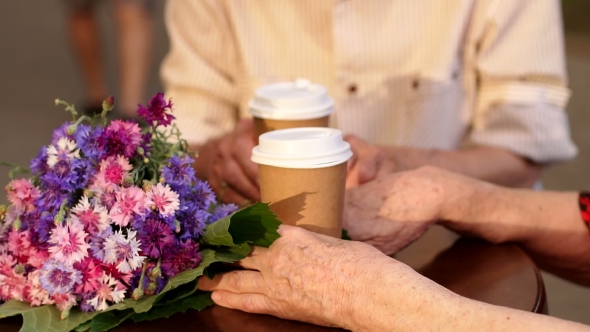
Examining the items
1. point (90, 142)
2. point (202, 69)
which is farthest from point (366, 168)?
point (202, 69)

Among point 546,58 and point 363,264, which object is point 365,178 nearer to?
point 363,264

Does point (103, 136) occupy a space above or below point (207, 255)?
above

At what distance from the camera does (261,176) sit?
0.87 m

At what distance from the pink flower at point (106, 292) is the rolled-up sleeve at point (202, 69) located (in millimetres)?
823

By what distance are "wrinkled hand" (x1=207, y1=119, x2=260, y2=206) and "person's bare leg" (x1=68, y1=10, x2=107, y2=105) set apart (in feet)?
11.0

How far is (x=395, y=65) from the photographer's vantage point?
157 cm

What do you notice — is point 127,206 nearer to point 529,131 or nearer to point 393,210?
point 393,210

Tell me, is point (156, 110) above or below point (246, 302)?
above

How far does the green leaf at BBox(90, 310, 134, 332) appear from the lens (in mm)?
802

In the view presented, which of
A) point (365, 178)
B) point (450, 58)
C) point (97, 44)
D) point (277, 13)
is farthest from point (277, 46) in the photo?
point (97, 44)

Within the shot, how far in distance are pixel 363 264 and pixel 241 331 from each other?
16cm

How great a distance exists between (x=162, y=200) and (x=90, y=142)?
0.36ft

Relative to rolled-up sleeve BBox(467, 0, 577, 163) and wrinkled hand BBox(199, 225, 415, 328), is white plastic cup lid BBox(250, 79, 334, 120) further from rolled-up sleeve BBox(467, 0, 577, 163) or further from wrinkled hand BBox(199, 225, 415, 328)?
rolled-up sleeve BBox(467, 0, 577, 163)

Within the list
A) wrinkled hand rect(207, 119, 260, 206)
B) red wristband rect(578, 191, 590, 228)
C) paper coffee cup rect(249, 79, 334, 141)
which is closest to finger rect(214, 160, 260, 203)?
wrinkled hand rect(207, 119, 260, 206)
